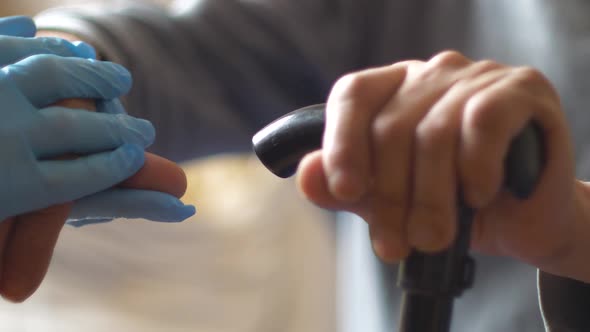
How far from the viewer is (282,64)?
0.56 metres

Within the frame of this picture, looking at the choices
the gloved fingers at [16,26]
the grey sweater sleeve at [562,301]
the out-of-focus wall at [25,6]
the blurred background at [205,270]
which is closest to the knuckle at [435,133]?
the grey sweater sleeve at [562,301]

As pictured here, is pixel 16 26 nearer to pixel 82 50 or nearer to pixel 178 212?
pixel 82 50

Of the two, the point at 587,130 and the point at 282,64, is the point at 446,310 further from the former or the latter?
the point at 282,64

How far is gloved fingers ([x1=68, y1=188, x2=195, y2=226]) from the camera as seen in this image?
32cm

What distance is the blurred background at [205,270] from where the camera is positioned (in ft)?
2.72

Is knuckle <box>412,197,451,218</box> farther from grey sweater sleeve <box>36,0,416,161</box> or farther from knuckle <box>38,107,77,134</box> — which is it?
grey sweater sleeve <box>36,0,416,161</box>

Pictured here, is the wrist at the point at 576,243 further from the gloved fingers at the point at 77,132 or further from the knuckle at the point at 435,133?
the gloved fingers at the point at 77,132

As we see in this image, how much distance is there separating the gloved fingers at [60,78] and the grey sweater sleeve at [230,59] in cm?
17

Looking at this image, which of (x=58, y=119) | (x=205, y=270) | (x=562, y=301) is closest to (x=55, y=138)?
(x=58, y=119)

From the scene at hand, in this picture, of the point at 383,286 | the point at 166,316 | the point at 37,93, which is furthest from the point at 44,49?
the point at 166,316

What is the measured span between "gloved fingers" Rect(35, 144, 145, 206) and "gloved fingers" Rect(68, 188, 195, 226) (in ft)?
0.04

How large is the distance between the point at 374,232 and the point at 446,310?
0.03 m

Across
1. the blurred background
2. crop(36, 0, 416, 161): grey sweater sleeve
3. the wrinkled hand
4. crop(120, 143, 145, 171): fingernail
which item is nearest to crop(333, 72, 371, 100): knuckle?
the wrinkled hand

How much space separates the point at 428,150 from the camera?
18cm
